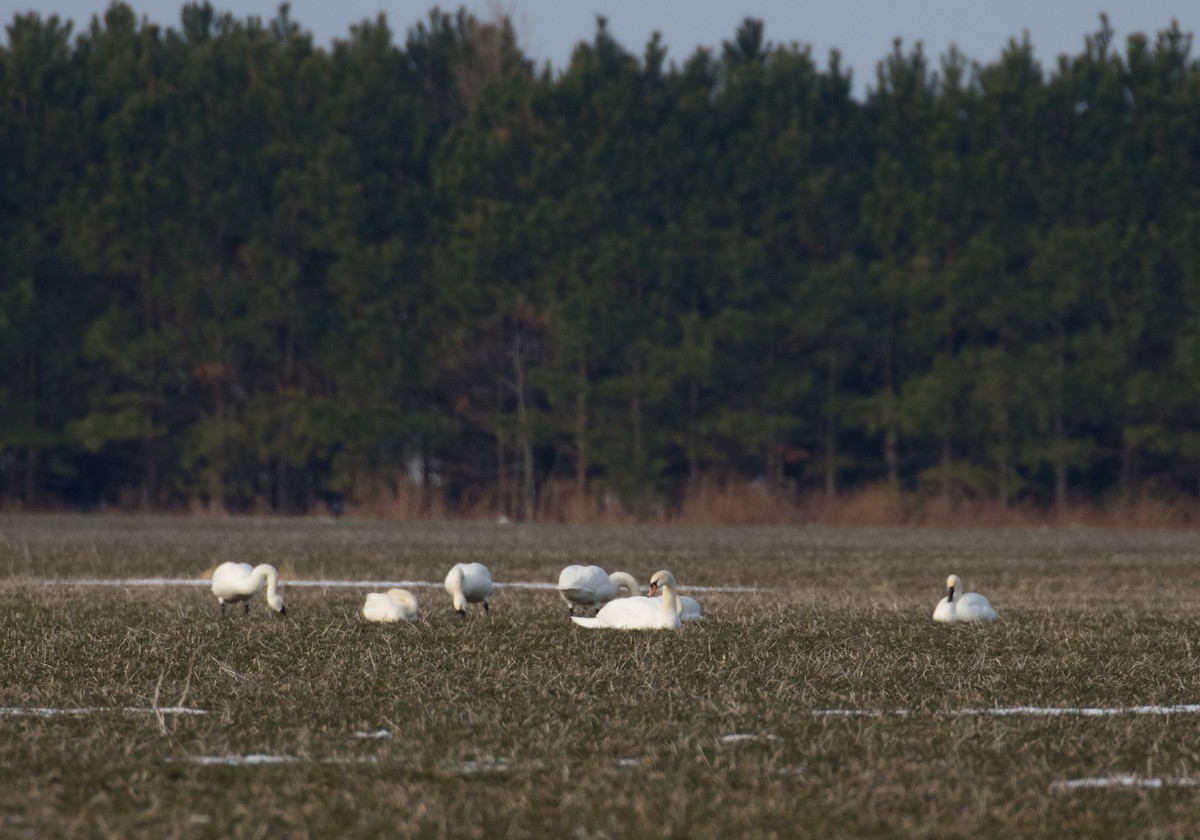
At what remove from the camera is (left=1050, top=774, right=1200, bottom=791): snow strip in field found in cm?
704

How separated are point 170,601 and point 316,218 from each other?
32.2 m

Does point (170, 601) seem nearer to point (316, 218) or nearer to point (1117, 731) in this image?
point (1117, 731)

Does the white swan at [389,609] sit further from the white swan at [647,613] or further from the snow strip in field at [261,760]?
the snow strip in field at [261,760]

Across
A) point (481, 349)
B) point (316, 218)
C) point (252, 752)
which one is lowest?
point (252, 752)

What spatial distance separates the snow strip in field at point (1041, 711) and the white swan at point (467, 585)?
5.20 meters

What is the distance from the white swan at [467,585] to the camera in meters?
13.8

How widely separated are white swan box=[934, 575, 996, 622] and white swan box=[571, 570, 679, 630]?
2.38 metres

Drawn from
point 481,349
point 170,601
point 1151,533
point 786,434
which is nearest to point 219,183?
point 481,349

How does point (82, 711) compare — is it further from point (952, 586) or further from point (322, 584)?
point (322, 584)

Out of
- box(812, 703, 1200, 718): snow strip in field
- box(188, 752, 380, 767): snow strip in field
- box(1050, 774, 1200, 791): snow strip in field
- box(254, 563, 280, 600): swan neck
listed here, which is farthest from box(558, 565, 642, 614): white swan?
box(1050, 774, 1200, 791): snow strip in field

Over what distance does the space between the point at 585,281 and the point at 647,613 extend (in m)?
32.4

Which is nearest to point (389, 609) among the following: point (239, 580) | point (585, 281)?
point (239, 580)

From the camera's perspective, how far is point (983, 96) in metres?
47.3

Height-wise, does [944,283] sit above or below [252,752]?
above
